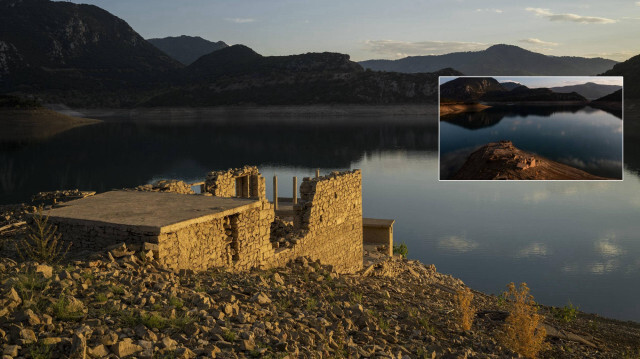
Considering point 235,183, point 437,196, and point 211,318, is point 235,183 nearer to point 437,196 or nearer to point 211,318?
point 211,318

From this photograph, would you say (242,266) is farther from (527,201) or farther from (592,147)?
(527,201)

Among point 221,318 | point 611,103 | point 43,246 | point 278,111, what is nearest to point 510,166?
point 611,103

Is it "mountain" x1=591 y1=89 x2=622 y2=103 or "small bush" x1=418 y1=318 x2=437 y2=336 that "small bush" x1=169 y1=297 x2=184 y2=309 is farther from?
"mountain" x1=591 y1=89 x2=622 y2=103

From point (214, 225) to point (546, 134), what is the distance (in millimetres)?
4358

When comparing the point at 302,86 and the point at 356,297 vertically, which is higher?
the point at 302,86

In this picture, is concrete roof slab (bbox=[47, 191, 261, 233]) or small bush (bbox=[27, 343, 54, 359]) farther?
concrete roof slab (bbox=[47, 191, 261, 233])

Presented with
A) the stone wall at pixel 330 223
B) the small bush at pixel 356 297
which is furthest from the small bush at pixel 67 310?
the stone wall at pixel 330 223

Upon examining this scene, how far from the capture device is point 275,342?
5.57 metres

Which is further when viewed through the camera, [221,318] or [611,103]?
[611,103]

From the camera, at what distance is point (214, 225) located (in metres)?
8.42

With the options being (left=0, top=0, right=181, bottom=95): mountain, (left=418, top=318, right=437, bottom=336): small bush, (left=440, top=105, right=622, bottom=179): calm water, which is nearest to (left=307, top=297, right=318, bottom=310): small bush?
(left=418, top=318, right=437, bottom=336): small bush

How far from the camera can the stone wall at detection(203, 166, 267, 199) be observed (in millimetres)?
11938

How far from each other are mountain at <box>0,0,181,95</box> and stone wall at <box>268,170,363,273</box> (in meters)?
90.6

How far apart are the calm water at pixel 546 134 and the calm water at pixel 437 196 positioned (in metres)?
10.8
